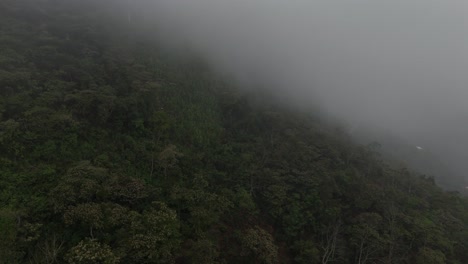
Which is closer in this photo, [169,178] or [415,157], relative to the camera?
[169,178]

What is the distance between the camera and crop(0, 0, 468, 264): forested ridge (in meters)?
17.8

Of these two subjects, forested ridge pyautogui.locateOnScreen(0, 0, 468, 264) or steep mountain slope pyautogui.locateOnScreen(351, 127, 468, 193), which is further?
steep mountain slope pyautogui.locateOnScreen(351, 127, 468, 193)

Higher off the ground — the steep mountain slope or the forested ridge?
the forested ridge

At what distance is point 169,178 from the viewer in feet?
82.1

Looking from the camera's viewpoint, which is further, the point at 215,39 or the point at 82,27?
the point at 215,39

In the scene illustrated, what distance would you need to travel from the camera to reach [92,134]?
24.6m

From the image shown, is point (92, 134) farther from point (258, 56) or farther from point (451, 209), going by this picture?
point (258, 56)

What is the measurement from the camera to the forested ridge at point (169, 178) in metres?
17.8

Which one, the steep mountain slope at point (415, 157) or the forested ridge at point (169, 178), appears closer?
the forested ridge at point (169, 178)

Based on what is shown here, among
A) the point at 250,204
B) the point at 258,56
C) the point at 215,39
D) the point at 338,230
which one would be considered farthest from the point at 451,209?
the point at 215,39

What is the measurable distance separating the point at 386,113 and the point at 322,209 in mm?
63370

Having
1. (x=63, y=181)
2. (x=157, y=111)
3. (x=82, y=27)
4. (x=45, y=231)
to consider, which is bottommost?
(x=45, y=231)

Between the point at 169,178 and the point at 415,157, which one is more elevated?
the point at 169,178

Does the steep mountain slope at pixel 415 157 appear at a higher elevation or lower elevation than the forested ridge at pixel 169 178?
lower
